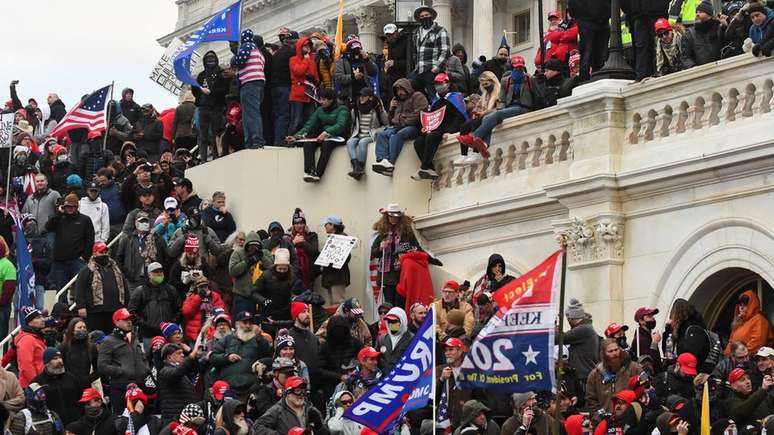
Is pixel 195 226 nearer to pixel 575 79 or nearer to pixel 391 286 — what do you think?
pixel 391 286

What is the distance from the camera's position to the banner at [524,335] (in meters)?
21.8

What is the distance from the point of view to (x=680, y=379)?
77.8ft

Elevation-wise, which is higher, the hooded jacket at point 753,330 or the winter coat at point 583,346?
the hooded jacket at point 753,330

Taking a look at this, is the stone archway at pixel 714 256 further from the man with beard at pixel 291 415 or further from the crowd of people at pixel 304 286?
the man with beard at pixel 291 415

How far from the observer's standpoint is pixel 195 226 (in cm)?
3145

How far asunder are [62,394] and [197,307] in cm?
287

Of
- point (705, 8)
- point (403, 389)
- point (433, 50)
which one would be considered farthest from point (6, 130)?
point (403, 389)

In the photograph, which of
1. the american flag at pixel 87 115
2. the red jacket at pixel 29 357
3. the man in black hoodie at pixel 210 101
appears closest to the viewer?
the red jacket at pixel 29 357

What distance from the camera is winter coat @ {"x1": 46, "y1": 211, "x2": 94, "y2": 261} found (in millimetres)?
32406

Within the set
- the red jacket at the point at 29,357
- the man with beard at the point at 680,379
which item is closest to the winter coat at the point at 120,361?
the red jacket at the point at 29,357

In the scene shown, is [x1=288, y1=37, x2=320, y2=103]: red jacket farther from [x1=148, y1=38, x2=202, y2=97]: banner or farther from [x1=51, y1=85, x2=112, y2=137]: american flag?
[x1=148, y1=38, x2=202, y2=97]: banner

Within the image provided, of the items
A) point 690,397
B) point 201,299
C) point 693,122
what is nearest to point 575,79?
point 693,122

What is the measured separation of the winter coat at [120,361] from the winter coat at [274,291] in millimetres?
2403

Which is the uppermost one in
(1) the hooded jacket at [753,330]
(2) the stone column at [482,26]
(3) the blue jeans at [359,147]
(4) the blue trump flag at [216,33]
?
(2) the stone column at [482,26]
